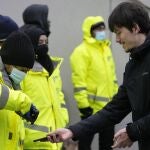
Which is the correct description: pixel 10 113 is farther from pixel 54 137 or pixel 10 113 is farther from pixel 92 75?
pixel 92 75

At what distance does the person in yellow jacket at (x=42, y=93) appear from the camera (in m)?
4.88

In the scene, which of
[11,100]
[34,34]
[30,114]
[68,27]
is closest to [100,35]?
[68,27]

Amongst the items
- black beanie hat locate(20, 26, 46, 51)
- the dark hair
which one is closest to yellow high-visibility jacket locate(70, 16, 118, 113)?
black beanie hat locate(20, 26, 46, 51)

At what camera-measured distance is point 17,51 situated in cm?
388

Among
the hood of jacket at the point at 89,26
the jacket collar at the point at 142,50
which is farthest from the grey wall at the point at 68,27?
the jacket collar at the point at 142,50

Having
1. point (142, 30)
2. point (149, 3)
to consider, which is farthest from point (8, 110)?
point (149, 3)

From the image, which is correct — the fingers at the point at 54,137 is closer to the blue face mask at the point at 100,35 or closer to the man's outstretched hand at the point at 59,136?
the man's outstretched hand at the point at 59,136

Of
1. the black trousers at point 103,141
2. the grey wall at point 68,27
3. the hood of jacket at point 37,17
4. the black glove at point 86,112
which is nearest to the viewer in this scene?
the hood of jacket at point 37,17

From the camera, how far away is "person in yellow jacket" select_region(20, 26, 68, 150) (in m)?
4.88

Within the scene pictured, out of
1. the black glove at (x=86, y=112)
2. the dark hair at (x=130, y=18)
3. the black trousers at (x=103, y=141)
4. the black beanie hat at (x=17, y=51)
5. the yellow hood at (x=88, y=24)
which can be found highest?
the dark hair at (x=130, y=18)

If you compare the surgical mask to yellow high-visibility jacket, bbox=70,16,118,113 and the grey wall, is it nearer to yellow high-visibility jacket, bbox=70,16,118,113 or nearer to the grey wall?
yellow high-visibility jacket, bbox=70,16,118,113

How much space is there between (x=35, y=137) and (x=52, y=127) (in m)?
0.24

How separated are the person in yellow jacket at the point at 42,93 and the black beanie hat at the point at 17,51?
913 millimetres

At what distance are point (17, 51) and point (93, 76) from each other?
10.0 ft
